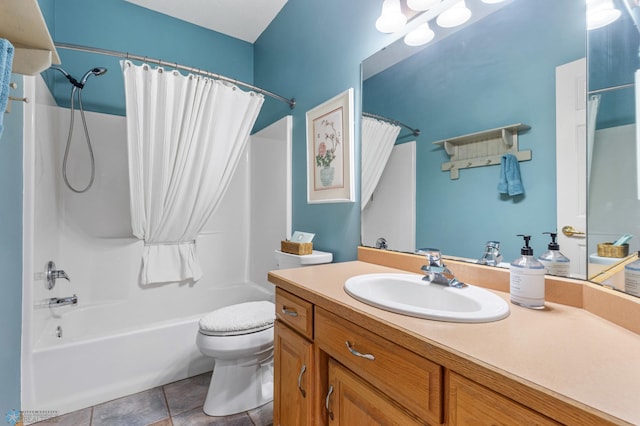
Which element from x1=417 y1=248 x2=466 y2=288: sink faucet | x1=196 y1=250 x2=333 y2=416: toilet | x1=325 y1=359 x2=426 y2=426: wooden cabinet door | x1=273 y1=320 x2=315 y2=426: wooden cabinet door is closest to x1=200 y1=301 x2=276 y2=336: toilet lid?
x1=196 y1=250 x2=333 y2=416: toilet

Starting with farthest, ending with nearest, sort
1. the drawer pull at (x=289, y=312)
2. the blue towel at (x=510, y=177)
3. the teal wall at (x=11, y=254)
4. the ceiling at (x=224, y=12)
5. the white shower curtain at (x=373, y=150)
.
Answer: the ceiling at (x=224, y=12), the white shower curtain at (x=373, y=150), the teal wall at (x=11, y=254), the drawer pull at (x=289, y=312), the blue towel at (x=510, y=177)

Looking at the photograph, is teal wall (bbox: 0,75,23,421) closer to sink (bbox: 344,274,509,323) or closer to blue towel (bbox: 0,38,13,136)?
blue towel (bbox: 0,38,13,136)

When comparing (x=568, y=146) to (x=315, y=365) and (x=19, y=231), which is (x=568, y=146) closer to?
(x=315, y=365)

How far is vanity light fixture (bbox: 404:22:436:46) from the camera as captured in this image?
47.9 inches

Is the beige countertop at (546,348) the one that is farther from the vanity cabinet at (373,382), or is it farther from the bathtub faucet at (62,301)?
the bathtub faucet at (62,301)

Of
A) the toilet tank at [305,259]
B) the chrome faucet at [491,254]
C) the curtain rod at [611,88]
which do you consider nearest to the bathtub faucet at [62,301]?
the toilet tank at [305,259]

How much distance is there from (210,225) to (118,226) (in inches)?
27.4

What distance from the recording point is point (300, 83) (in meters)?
2.04

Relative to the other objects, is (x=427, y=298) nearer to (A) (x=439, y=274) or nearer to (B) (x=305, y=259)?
(A) (x=439, y=274)

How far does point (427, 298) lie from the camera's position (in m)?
1.01

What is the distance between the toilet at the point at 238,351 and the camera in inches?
61.3

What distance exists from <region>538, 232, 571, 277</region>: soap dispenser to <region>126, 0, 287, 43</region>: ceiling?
2353 millimetres

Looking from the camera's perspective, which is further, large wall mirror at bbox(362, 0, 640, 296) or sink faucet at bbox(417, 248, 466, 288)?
sink faucet at bbox(417, 248, 466, 288)

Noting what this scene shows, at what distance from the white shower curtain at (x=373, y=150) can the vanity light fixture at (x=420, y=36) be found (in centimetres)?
36
